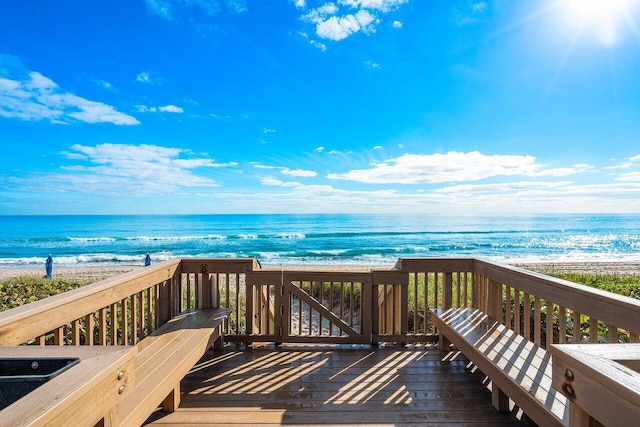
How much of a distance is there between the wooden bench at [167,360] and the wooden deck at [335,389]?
32 cm

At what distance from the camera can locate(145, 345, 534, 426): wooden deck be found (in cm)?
211

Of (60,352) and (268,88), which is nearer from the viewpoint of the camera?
(60,352)

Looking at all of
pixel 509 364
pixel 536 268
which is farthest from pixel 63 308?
pixel 536 268

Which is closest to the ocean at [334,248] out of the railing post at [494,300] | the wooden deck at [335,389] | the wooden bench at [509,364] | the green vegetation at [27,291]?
the green vegetation at [27,291]

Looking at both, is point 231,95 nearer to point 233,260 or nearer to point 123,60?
point 123,60

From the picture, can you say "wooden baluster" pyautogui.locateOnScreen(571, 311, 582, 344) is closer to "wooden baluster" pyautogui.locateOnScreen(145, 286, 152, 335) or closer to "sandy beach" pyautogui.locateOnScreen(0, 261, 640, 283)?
"wooden baluster" pyautogui.locateOnScreen(145, 286, 152, 335)

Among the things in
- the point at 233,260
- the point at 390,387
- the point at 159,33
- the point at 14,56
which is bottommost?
the point at 390,387

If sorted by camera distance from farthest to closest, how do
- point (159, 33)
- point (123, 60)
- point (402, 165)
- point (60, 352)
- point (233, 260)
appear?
point (402, 165)
point (123, 60)
point (159, 33)
point (233, 260)
point (60, 352)

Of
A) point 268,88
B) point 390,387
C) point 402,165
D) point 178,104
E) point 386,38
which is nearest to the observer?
point 390,387

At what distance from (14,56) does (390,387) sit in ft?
68.1

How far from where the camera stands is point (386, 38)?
720 cm

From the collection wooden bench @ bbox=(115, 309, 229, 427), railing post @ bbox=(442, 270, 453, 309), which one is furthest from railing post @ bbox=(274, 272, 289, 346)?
railing post @ bbox=(442, 270, 453, 309)

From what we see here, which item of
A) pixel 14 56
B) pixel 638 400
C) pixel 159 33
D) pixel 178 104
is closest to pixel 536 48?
pixel 638 400

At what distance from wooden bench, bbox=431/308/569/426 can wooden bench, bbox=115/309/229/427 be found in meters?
2.03
